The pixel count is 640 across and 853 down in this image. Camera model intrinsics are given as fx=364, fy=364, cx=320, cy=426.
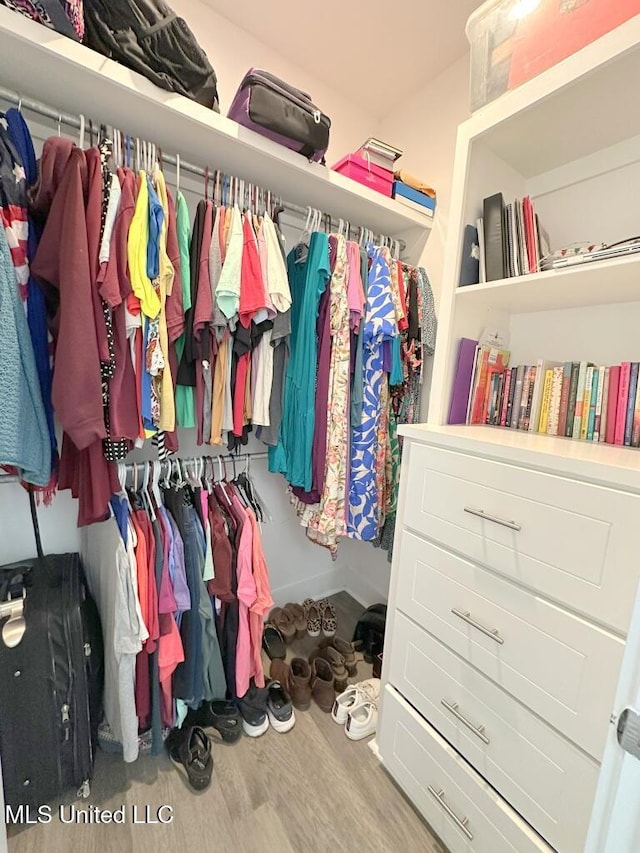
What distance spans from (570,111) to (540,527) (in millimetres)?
1070

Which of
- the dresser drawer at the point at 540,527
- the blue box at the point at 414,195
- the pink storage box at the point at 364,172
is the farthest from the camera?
the blue box at the point at 414,195

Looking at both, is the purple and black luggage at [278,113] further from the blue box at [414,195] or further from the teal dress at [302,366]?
the blue box at [414,195]

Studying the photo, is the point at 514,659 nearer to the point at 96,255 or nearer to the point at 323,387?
the point at 323,387

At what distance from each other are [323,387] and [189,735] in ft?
4.17

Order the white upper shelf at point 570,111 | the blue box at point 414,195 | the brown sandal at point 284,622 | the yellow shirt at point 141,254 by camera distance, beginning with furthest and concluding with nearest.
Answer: the brown sandal at point 284,622 → the blue box at point 414,195 → the yellow shirt at point 141,254 → the white upper shelf at point 570,111

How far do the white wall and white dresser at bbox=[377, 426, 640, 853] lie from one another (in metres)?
1.53

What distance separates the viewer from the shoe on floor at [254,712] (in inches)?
51.4

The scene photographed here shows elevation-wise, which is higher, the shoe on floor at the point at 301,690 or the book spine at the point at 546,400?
the book spine at the point at 546,400

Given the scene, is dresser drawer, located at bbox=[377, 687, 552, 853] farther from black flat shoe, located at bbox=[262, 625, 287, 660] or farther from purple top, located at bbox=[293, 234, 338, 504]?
purple top, located at bbox=[293, 234, 338, 504]

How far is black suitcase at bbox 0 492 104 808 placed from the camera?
958 mm

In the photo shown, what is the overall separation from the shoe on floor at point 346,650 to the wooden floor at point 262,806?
0.31m

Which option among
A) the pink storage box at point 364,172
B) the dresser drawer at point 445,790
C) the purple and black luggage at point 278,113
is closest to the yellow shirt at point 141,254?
the purple and black luggage at point 278,113

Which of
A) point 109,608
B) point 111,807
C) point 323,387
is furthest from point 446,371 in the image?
point 111,807

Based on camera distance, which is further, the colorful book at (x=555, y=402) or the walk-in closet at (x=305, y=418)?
the colorful book at (x=555, y=402)
